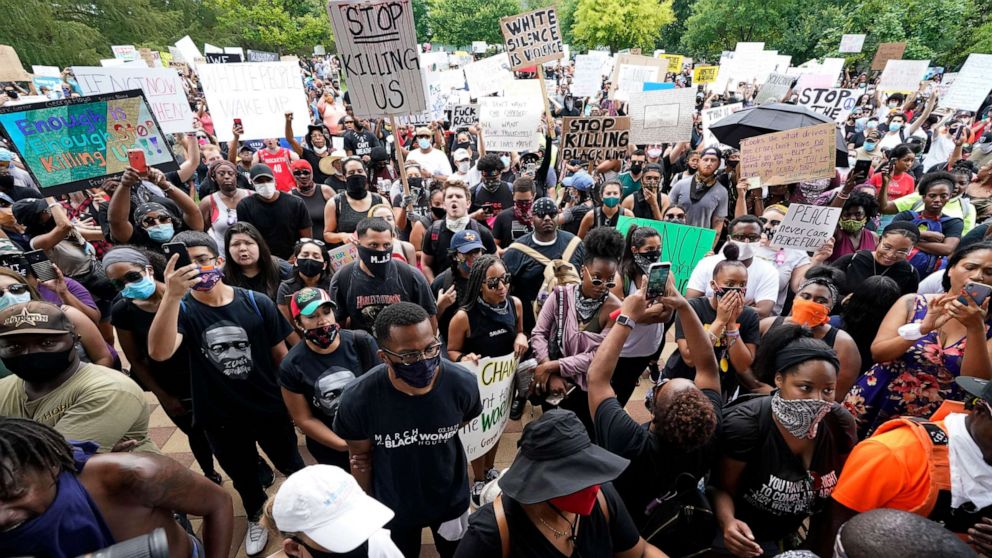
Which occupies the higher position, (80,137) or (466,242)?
(80,137)

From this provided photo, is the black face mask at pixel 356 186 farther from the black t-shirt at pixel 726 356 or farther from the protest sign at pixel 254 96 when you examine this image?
the black t-shirt at pixel 726 356

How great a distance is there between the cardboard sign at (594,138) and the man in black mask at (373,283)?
3.75 m

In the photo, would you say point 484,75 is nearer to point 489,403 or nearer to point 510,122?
point 510,122

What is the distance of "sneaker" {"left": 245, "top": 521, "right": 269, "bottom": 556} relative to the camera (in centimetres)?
323

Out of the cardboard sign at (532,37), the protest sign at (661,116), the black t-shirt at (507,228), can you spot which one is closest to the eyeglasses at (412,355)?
the black t-shirt at (507,228)

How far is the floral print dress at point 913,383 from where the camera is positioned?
2650mm

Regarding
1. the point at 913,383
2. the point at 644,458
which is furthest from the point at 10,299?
the point at 913,383

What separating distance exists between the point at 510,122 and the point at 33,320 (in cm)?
639

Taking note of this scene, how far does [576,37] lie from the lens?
41.0 meters

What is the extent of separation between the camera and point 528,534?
1817 mm

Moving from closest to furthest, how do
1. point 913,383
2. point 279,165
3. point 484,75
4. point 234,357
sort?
1. point 913,383
2. point 234,357
3. point 279,165
4. point 484,75

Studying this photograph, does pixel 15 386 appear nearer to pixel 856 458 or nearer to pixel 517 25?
pixel 856 458

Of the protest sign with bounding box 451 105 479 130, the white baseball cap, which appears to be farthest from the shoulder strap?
the protest sign with bounding box 451 105 479 130

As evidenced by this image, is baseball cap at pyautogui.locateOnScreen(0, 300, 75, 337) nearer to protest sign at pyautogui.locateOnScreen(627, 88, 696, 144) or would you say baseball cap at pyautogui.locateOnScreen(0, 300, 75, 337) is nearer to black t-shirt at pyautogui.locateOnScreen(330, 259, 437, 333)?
black t-shirt at pyautogui.locateOnScreen(330, 259, 437, 333)
